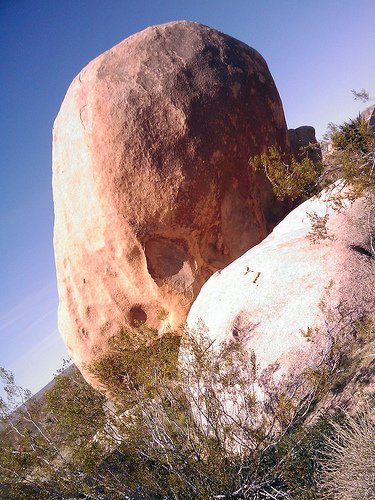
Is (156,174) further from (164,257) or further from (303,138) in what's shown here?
(303,138)

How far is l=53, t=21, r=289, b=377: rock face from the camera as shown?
Result: 27.8 feet

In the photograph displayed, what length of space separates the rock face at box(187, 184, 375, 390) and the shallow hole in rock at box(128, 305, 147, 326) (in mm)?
1898

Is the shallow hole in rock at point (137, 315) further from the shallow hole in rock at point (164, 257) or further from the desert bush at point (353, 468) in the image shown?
the desert bush at point (353, 468)

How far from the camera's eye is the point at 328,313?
5.83 meters

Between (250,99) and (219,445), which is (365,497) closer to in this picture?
(219,445)

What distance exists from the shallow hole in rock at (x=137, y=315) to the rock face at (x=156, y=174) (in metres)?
0.02

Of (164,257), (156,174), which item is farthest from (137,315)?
(156,174)

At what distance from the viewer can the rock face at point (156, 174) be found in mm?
8484

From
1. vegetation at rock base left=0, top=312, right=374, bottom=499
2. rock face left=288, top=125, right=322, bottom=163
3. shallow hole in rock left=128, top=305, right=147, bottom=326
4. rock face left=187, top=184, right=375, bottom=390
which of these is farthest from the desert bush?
rock face left=288, top=125, right=322, bottom=163

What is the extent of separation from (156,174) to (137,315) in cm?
257

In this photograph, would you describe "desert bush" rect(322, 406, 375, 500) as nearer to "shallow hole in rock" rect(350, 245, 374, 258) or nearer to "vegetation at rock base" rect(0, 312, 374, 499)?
"vegetation at rock base" rect(0, 312, 374, 499)

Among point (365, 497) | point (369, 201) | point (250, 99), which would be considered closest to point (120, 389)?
point (365, 497)

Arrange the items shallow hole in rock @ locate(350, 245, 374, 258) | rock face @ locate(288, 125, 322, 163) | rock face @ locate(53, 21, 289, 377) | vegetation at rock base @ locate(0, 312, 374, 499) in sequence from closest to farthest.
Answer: vegetation at rock base @ locate(0, 312, 374, 499) → shallow hole in rock @ locate(350, 245, 374, 258) → rock face @ locate(53, 21, 289, 377) → rock face @ locate(288, 125, 322, 163)

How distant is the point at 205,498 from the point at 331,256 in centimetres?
319
